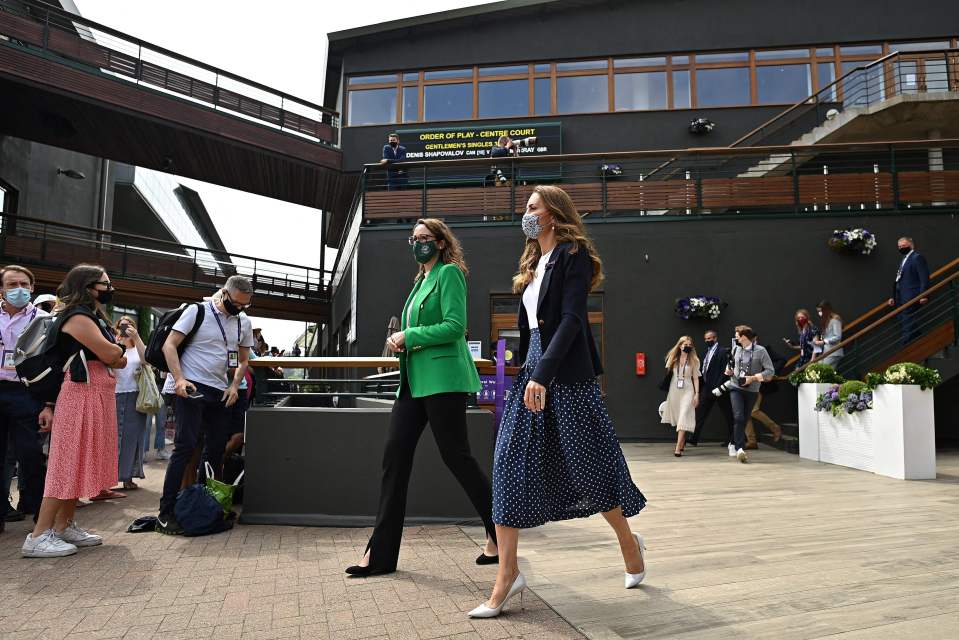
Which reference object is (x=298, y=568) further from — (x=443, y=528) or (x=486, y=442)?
(x=486, y=442)

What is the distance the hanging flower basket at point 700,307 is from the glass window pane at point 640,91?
753 cm

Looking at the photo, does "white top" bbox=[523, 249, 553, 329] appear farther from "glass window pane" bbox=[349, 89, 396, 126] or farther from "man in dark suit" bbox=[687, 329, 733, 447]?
"glass window pane" bbox=[349, 89, 396, 126]

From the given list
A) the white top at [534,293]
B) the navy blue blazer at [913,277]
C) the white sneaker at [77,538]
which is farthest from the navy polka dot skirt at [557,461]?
the navy blue blazer at [913,277]

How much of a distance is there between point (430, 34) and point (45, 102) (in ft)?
31.4

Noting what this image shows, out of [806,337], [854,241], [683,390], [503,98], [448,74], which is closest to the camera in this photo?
[683,390]

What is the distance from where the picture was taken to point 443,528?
4754 millimetres

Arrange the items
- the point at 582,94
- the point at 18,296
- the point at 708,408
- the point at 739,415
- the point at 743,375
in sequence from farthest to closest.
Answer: the point at 582,94 < the point at 708,408 < the point at 743,375 < the point at 739,415 < the point at 18,296

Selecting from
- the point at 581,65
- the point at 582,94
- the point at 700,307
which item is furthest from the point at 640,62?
the point at 700,307

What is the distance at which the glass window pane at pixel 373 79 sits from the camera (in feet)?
60.7

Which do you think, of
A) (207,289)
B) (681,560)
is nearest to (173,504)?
(681,560)

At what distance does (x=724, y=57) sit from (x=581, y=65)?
3735 millimetres

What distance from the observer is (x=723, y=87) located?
1723 centimetres

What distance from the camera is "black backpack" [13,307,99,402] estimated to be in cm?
422

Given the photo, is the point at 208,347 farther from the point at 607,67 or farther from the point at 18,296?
the point at 607,67
